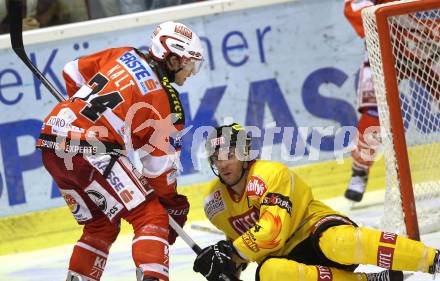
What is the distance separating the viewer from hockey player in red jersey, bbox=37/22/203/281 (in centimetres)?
345

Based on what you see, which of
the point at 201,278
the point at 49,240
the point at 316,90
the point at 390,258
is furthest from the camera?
the point at 316,90

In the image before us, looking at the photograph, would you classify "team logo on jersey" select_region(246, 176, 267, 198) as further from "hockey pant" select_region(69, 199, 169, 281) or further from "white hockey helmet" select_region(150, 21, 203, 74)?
"white hockey helmet" select_region(150, 21, 203, 74)

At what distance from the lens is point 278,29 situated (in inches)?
229

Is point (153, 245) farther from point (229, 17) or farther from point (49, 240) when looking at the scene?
point (229, 17)

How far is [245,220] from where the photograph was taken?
11.8 feet

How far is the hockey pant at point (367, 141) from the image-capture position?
532 centimetres

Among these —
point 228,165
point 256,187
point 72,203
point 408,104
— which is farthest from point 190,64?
point 408,104

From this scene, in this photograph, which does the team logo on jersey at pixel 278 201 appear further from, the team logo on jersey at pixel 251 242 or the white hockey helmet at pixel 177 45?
the white hockey helmet at pixel 177 45

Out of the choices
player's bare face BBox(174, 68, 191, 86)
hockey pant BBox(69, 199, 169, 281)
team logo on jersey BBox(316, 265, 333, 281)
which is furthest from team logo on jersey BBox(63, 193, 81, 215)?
team logo on jersey BBox(316, 265, 333, 281)

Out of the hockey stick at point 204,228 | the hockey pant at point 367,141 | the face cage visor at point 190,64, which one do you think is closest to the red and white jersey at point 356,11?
the hockey pant at point 367,141

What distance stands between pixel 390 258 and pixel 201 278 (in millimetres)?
1101

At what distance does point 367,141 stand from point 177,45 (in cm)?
201

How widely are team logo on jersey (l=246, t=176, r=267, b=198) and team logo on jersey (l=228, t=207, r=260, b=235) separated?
0.36 ft

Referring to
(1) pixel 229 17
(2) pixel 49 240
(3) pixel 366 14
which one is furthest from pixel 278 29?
(2) pixel 49 240
